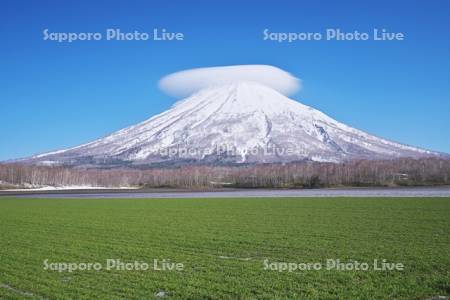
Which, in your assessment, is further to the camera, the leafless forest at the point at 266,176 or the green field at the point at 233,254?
the leafless forest at the point at 266,176

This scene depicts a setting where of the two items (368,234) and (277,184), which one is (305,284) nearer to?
(368,234)

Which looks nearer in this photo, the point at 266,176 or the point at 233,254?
the point at 233,254

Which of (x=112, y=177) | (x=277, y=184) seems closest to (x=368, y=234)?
(x=277, y=184)

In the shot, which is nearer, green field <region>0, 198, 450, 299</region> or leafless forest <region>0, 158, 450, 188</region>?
green field <region>0, 198, 450, 299</region>

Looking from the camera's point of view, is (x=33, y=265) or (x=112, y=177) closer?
(x=33, y=265)
